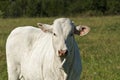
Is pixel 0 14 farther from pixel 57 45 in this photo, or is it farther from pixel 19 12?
pixel 57 45

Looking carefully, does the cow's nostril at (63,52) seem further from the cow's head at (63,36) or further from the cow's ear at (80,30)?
the cow's ear at (80,30)

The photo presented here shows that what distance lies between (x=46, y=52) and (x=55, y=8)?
5418 cm

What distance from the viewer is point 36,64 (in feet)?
26.7

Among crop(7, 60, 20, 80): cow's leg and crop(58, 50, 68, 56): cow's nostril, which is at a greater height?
crop(58, 50, 68, 56): cow's nostril

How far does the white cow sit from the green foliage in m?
51.4

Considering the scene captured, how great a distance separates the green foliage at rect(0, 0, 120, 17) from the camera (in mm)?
60984

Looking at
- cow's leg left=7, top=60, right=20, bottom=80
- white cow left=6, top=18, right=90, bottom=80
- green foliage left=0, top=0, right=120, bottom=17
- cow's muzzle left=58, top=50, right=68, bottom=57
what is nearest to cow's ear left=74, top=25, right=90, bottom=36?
white cow left=6, top=18, right=90, bottom=80

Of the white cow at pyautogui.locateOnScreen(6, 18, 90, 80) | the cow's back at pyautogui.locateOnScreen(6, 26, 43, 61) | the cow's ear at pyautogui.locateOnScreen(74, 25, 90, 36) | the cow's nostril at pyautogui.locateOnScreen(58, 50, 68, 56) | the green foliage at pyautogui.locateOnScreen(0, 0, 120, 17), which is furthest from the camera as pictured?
the green foliage at pyautogui.locateOnScreen(0, 0, 120, 17)

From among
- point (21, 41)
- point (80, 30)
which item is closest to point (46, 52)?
point (80, 30)

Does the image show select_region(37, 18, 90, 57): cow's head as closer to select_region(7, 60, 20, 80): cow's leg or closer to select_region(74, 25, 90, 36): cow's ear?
select_region(74, 25, 90, 36): cow's ear

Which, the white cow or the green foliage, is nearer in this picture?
the white cow

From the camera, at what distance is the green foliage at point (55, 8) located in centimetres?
6098

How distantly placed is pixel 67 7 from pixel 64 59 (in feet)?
185

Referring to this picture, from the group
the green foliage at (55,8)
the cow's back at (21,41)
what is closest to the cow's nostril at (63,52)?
the cow's back at (21,41)
